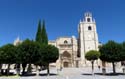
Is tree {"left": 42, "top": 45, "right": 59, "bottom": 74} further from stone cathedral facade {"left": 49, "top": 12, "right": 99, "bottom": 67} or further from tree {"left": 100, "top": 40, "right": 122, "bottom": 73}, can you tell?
stone cathedral facade {"left": 49, "top": 12, "right": 99, "bottom": 67}

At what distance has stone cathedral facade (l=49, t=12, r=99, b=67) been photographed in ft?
249

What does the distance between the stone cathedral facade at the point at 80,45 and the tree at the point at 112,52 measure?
41.5 metres

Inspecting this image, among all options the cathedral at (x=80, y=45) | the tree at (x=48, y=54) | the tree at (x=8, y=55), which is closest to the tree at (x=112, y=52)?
the tree at (x=48, y=54)

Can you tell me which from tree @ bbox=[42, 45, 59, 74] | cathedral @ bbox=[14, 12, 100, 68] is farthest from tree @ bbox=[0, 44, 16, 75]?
cathedral @ bbox=[14, 12, 100, 68]

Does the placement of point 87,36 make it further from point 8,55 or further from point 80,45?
point 8,55

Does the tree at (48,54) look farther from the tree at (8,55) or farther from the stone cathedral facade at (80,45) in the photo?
the stone cathedral facade at (80,45)

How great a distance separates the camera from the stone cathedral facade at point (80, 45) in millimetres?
76000

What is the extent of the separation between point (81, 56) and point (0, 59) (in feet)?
150

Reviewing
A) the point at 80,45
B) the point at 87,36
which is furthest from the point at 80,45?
the point at 87,36

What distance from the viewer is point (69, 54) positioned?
80.1 metres

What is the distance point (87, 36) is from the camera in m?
77.0

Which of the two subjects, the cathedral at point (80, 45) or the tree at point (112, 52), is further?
the cathedral at point (80, 45)

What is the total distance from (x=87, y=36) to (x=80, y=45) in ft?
12.9

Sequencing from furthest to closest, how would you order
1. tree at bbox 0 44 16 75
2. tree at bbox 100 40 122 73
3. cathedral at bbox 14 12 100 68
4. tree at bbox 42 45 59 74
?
cathedral at bbox 14 12 100 68, tree at bbox 42 45 59 74, tree at bbox 0 44 16 75, tree at bbox 100 40 122 73
